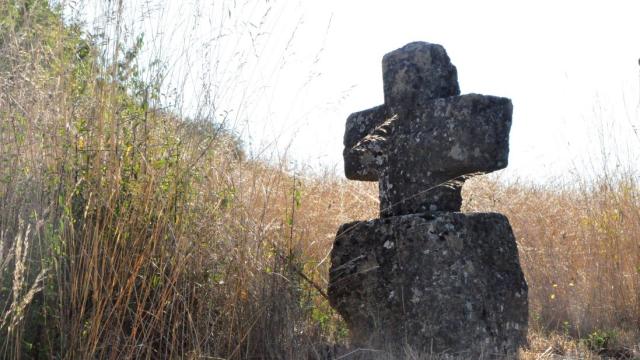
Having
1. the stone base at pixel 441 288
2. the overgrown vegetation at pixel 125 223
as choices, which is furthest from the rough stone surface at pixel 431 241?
the overgrown vegetation at pixel 125 223

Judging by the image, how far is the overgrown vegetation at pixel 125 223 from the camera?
2.64m

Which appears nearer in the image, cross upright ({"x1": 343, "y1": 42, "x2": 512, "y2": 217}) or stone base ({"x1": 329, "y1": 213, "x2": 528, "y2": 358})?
stone base ({"x1": 329, "y1": 213, "x2": 528, "y2": 358})

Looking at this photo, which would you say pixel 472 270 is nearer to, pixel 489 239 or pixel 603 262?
pixel 489 239

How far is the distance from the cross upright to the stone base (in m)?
0.20

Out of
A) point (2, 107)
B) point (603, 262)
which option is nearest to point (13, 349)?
point (2, 107)

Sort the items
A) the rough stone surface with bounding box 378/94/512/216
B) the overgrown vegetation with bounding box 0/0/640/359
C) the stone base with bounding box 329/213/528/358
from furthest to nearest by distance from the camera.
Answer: the rough stone surface with bounding box 378/94/512/216
the stone base with bounding box 329/213/528/358
the overgrown vegetation with bounding box 0/0/640/359

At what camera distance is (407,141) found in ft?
11.7

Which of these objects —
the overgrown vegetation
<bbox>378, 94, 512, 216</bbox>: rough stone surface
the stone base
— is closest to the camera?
the overgrown vegetation

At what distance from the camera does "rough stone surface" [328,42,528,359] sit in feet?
10.5

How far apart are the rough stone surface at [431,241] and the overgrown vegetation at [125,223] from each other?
24cm

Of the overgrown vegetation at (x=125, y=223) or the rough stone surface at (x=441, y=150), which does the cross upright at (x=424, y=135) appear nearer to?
the rough stone surface at (x=441, y=150)

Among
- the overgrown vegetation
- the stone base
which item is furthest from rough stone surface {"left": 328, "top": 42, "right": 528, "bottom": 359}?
the overgrown vegetation

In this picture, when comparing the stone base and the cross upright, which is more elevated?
the cross upright

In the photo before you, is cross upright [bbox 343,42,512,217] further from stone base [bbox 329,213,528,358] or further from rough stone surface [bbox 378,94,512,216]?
stone base [bbox 329,213,528,358]
